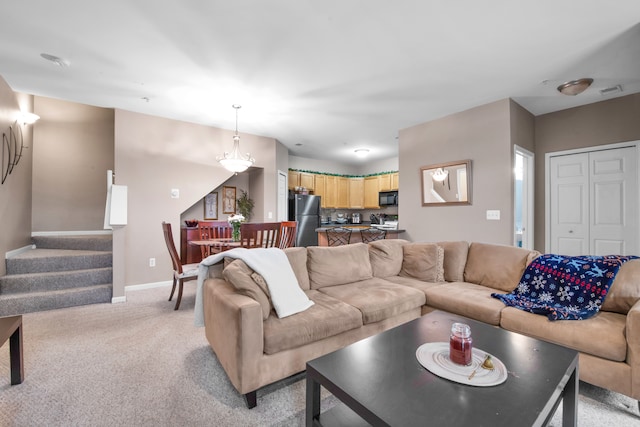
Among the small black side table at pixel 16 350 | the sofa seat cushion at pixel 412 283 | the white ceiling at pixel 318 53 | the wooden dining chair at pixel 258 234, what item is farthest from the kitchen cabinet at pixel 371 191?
the small black side table at pixel 16 350

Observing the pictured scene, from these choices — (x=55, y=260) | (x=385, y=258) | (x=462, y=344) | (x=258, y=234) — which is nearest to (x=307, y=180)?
(x=258, y=234)

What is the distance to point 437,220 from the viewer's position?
14.3 feet

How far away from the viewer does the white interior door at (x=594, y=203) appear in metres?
3.48

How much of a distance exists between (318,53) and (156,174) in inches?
126

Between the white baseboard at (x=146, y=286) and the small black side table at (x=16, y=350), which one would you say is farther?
the white baseboard at (x=146, y=286)

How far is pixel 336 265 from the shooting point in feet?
8.79

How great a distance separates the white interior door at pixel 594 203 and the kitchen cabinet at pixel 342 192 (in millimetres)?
4462

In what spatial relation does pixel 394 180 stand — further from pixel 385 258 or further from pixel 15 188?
pixel 15 188

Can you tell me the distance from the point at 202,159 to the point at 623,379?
17.2ft

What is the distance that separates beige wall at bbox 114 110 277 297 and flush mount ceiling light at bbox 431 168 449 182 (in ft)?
11.6

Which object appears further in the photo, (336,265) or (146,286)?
(146,286)

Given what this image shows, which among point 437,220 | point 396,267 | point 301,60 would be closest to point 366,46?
point 301,60

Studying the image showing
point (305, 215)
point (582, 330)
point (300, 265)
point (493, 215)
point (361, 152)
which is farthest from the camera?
point (361, 152)

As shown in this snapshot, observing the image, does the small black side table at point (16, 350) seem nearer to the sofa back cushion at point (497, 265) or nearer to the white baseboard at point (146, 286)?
the white baseboard at point (146, 286)
